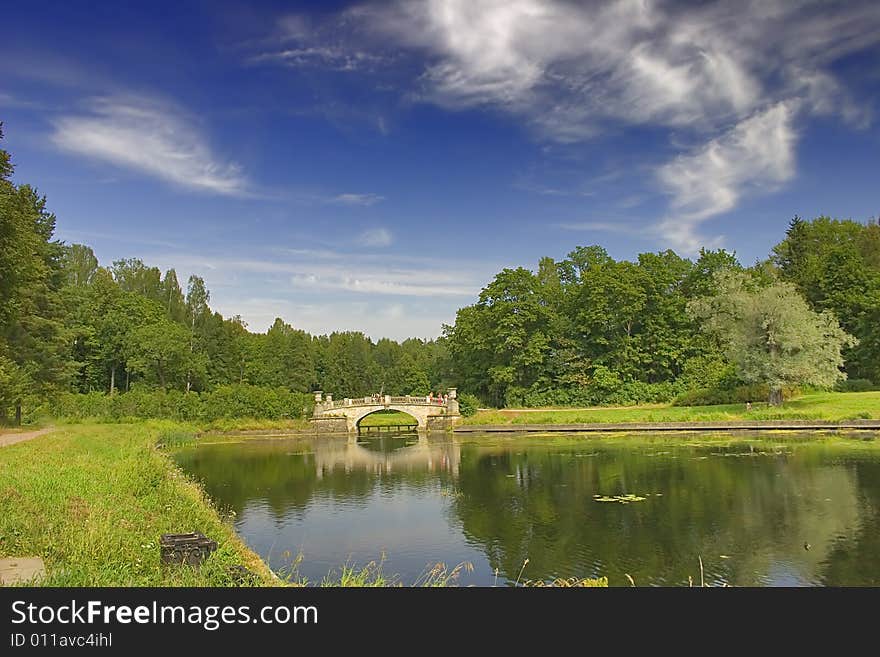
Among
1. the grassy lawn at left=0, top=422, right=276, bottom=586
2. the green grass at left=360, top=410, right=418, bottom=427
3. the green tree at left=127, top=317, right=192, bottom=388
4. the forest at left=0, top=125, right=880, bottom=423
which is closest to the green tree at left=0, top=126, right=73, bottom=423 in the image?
the forest at left=0, top=125, right=880, bottom=423

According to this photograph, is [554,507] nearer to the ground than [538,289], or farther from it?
nearer to the ground

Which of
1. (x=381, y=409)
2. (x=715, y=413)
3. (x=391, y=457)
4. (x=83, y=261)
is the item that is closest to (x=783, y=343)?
(x=715, y=413)

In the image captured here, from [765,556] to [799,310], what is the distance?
3355 cm

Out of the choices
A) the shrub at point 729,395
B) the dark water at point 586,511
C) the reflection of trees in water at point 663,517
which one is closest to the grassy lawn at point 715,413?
the shrub at point 729,395

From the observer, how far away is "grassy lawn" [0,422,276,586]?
339 inches

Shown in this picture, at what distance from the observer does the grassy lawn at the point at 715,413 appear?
39.8m

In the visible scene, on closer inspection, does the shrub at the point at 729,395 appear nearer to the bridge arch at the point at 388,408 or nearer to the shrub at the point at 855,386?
the shrub at the point at 855,386

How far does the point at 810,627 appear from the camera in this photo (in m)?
6.17

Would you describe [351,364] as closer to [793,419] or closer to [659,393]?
[659,393]

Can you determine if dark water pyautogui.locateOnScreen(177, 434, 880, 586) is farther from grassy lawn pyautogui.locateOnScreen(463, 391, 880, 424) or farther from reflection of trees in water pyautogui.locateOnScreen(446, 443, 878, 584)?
grassy lawn pyautogui.locateOnScreen(463, 391, 880, 424)

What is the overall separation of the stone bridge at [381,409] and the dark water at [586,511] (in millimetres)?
18333

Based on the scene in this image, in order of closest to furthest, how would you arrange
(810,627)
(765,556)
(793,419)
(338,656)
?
(338,656) → (810,627) → (765,556) → (793,419)

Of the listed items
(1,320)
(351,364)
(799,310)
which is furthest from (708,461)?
(351,364)

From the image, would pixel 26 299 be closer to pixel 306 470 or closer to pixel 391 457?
pixel 306 470
